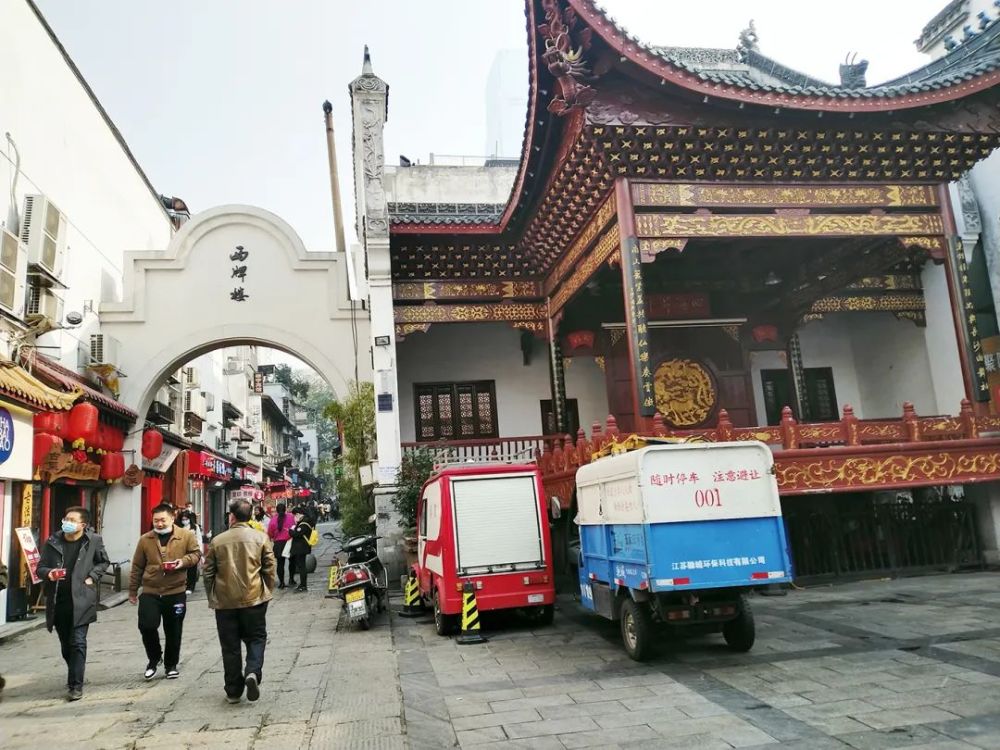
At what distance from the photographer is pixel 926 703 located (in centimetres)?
505

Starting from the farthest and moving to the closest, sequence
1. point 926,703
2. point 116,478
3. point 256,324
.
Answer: point 256,324
point 116,478
point 926,703

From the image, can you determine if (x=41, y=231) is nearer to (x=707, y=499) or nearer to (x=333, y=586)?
(x=333, y=586)

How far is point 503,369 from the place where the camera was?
16797mm

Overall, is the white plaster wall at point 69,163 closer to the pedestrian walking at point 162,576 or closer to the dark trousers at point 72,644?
the pedestrian walking at point 162,576

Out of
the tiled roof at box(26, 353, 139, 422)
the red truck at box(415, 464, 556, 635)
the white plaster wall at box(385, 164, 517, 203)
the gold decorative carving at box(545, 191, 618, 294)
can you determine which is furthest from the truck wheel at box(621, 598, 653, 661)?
the white plaster wall at box(385, 164, 517, 203)

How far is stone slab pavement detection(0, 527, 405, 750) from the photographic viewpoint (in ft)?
16.7

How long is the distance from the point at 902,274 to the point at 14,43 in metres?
17.4

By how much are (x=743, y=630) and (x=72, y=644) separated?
20.1ft

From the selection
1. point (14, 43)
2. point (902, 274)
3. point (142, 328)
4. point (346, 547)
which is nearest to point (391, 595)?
point (346, 547)


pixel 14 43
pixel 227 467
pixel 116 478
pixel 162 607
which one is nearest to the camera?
pixel 162 607

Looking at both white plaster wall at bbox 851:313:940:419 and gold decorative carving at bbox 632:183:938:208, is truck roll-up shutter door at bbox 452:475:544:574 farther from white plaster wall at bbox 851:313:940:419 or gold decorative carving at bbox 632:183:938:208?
white plaster wall at bbox 851:313:940:419

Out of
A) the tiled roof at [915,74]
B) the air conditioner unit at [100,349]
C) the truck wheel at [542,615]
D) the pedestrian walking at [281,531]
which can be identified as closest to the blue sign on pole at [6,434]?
the air conditioner unit at [100,349]

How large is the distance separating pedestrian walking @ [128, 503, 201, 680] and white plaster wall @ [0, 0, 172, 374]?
7.08m

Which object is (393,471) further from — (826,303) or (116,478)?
(826,303)
